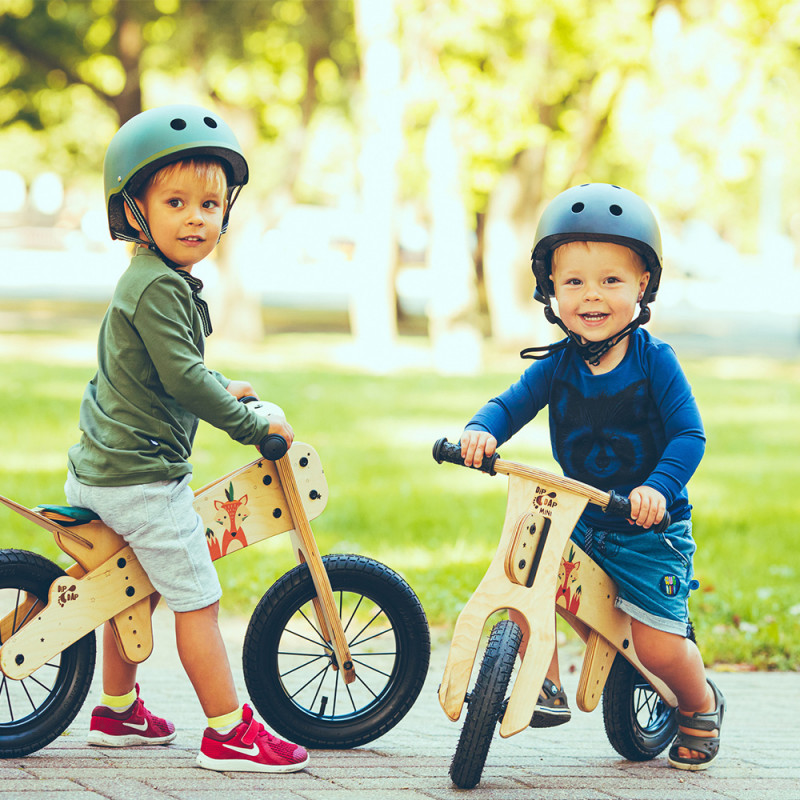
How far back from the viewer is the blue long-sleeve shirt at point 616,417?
3389mm

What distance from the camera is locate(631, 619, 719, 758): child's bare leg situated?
3436 mm

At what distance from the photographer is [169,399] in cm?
329

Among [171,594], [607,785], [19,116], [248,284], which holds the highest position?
[19,116]

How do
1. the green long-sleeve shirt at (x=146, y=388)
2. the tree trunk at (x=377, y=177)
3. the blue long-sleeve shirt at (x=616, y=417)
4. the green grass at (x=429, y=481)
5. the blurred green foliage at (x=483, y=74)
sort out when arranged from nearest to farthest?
1. the green long-sleeve shirt at (x=146, y=388)
2. the blue long-sleeve shirt at (x=616, y=417)
3. the green grass at (x=429, y=481)
4. the tree trunk at (x=377, y=177)
5. the blurred green foliage at (x=483, y=74)

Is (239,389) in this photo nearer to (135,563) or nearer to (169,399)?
(169,399)

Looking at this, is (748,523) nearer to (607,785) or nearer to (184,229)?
(607,785)

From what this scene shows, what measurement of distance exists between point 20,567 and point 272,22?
18.3 m

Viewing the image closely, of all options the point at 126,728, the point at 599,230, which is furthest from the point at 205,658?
the point at 599,230

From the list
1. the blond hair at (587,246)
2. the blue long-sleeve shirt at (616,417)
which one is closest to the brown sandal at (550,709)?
the blue long-sleeve shirt at (616,417)

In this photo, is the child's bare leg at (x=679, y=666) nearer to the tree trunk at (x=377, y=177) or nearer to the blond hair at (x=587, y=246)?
the blond hair at (x=587, y=246)

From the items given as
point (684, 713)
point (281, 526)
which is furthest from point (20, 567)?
point (684, 713)

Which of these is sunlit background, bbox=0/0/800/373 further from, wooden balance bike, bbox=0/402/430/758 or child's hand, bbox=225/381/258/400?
wooden balance bike, bbox=0/402/430/758

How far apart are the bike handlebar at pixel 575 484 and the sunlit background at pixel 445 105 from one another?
12788 mm

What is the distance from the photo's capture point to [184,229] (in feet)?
10.7
